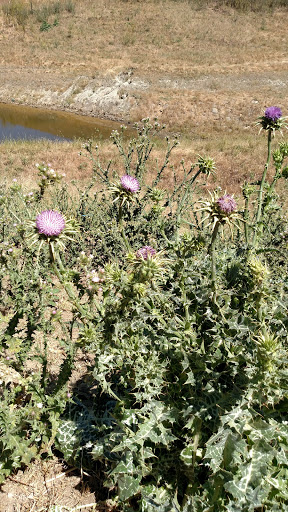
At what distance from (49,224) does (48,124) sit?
23.8m

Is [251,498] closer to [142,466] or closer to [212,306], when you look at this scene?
[142,466]

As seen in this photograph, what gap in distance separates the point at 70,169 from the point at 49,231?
10.3 meters

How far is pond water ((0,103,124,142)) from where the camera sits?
2108 cm

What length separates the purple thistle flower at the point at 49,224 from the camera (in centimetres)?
219

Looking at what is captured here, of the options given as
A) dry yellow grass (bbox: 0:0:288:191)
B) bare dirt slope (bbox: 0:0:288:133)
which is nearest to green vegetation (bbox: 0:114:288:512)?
dry yellow grass (bbox: 0:0:288:191)

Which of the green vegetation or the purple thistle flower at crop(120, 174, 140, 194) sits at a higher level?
the purple thistle flower at crop(120, 174, 140, 194)

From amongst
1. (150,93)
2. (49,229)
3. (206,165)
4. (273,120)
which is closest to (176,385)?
(49,229)

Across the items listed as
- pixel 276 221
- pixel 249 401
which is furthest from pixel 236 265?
pixel 276 221

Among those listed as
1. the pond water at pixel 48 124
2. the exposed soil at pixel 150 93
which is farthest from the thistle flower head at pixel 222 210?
the exposed soil at pixel 150 93

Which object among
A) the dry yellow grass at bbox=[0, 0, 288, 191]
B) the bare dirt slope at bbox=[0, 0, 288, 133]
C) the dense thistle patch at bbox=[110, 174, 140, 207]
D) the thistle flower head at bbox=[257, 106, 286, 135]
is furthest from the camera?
the bare dirt slope at bbox=[0, 0, 288, 133]

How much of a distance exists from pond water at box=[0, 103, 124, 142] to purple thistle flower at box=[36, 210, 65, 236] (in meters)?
18.9

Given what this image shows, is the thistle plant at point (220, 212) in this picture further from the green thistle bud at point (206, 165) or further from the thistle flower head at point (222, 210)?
the green thistle bud at point (206, 165)

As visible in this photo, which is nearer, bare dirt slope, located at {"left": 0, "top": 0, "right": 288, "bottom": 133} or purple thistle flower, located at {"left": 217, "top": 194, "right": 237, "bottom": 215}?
purple thistle flower, located at {"left": 217, "top": 194, "right": 237, "bottom": 215}

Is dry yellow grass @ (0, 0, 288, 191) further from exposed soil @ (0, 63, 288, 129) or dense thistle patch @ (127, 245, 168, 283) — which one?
dense thistle patch @ (127, 245, 168, 283)
